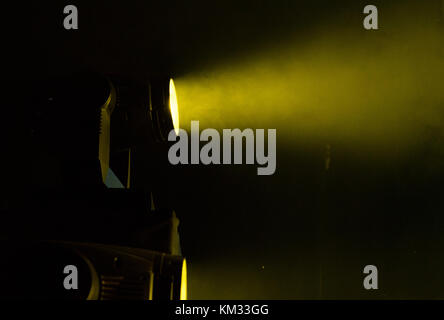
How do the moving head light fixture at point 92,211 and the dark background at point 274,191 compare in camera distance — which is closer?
the moving head light fixture at point 92,211

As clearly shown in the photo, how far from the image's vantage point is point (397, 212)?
1329mm

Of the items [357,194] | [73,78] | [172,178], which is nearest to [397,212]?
[357,194]

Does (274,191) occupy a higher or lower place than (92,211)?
higher

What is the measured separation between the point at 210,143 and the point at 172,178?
0.47 ft

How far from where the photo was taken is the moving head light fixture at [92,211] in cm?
71

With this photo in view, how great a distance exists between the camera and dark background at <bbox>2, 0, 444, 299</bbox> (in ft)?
3.98

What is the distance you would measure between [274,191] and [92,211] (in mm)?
627

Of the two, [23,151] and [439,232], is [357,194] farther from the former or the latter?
[23,151]
